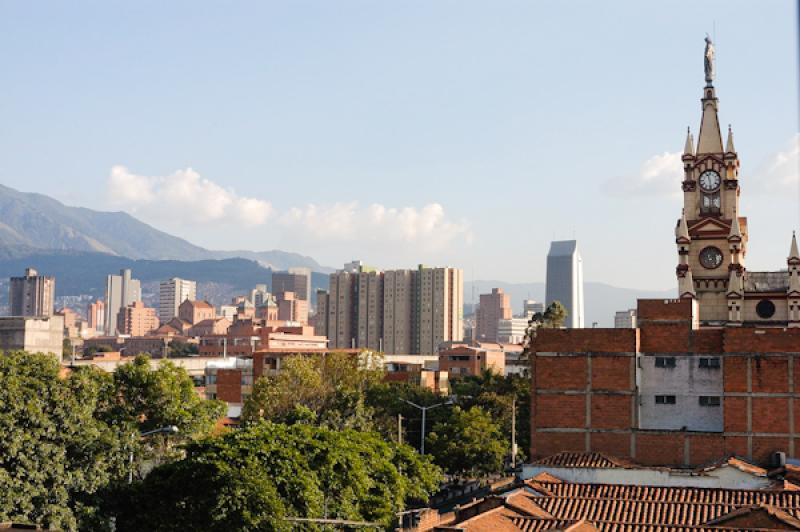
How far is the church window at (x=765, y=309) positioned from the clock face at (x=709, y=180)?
11532mm

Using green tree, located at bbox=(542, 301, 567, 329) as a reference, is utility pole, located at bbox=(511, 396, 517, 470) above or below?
below

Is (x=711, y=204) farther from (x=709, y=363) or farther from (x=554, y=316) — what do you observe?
(x=709, y=363)

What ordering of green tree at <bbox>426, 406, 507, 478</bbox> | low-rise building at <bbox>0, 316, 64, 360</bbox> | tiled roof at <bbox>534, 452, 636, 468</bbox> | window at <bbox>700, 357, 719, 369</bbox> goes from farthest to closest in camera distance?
1. low-rise building at <bbox>0, 316, 64, 360</bbox>
2. green tree at <bbox>426, 406, 507, 478</bbox>
3. window at <bbox>700, 357, 719, 369</bbox>
4. tiled roof at <bbox>534, 452, 636, 468</bbox>

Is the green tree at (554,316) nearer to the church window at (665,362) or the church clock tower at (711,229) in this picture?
the church clock tower at (711,229)

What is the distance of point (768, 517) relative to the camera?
44.5 metres

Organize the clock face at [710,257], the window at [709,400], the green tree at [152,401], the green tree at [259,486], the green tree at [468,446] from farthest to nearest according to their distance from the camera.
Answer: the clock face at [710,257] → the green tree at [468,446] → the window at [709,400] → the green tree at [152,401] → the green tree at [259,486]

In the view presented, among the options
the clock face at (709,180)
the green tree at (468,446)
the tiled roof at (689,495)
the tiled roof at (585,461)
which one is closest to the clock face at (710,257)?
the clock face at (709,180)

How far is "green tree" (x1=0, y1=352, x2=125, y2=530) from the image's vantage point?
52.6 m

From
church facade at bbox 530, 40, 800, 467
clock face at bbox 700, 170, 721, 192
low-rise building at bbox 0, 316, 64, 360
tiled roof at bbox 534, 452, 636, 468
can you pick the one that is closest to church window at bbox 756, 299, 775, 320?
clock face at bbox 700, 170, 721, 192

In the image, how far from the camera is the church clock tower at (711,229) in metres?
98.4

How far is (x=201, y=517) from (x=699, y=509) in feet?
67.0

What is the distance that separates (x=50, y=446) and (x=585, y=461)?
28083mm

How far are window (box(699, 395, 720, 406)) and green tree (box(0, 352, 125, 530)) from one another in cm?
3362

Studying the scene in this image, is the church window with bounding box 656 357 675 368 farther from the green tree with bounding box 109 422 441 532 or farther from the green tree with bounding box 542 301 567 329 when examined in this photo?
the green tree with bounding box 542 301 567 329
